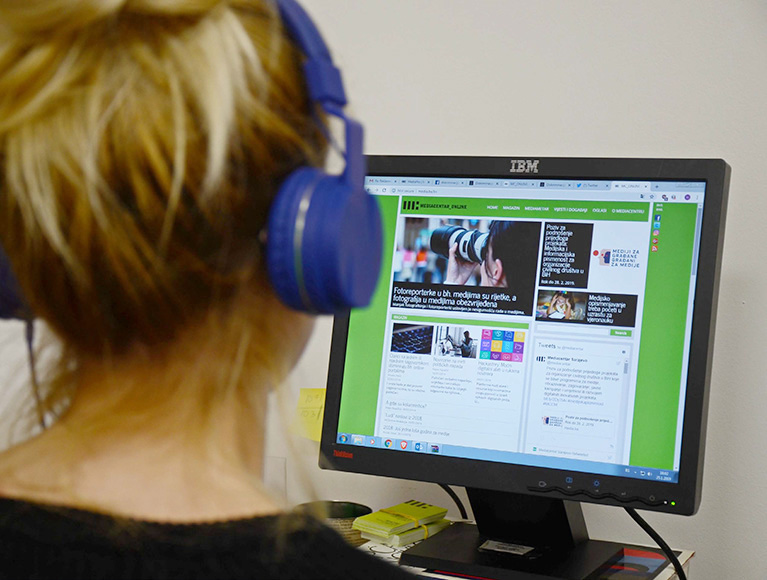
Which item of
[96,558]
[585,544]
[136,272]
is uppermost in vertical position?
[136,272]

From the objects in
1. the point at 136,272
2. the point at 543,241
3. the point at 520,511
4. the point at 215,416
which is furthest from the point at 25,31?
the point at 520,511

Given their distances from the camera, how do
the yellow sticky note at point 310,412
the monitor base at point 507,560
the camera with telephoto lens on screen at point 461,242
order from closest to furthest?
the monitor base at point 507,560
the camera with telephoto lens on screen at point 461,242
the yellow sticky note at point 310,412

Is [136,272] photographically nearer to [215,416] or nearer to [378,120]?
[215,416]

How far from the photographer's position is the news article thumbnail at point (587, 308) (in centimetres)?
93

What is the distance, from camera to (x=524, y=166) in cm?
99

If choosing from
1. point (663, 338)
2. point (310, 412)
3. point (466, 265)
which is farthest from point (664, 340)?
point (310, 412)

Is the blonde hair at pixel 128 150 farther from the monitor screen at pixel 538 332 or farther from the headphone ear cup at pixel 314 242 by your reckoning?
the monitor screen at pixel 538 332

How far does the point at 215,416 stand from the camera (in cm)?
53

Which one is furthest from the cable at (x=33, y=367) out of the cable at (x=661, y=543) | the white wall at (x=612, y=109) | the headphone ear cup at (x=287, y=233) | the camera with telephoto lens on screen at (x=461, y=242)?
the cable at (x=661, y=543)

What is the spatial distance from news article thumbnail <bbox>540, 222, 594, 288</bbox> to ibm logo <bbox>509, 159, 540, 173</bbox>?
67mm

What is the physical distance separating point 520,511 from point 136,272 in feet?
2.20

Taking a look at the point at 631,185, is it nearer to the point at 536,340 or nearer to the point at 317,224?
the point at 536,340

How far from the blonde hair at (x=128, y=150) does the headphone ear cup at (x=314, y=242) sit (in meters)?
0.02

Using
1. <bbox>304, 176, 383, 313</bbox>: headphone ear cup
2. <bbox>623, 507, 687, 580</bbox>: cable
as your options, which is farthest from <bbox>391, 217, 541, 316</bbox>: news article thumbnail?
<bbox>304, 176, 383, 313</bbox>: headphone ear cup
